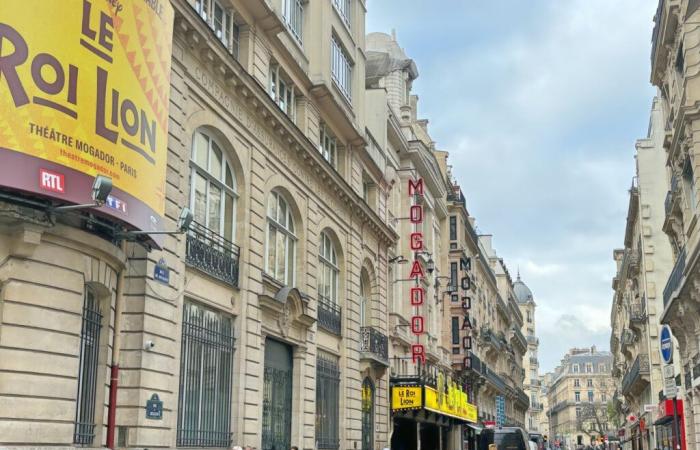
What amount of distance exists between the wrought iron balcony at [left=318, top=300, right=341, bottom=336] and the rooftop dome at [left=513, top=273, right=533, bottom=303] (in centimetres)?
14668

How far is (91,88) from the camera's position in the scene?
13.8 m

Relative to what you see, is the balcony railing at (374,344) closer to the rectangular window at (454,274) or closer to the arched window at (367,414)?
the arched window at (367,414)

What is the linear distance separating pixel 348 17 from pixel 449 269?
2537 cm

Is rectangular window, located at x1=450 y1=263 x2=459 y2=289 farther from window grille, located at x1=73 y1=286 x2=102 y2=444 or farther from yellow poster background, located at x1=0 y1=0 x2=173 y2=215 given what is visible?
window grille, located at x1=73 y1=286 x2=102 y2=444

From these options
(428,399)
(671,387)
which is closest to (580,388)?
(428,399)

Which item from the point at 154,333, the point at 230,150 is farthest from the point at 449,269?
the point at 154,333

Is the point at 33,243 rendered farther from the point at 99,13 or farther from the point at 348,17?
the point at 348,17

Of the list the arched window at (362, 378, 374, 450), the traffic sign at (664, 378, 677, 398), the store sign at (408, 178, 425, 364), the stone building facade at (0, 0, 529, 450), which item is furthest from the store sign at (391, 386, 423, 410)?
the traffic sign at (664, 378, 677, 398)

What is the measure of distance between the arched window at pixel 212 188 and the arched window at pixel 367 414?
13512mm

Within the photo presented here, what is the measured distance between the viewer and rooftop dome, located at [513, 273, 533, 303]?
6870 inches

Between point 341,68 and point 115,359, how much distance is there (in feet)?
62.1

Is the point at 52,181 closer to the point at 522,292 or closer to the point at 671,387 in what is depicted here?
the point at 671,387

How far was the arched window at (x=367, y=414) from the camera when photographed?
33.4 m

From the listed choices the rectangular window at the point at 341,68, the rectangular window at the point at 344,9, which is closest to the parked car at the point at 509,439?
the rectangular window at the point at 341,68
